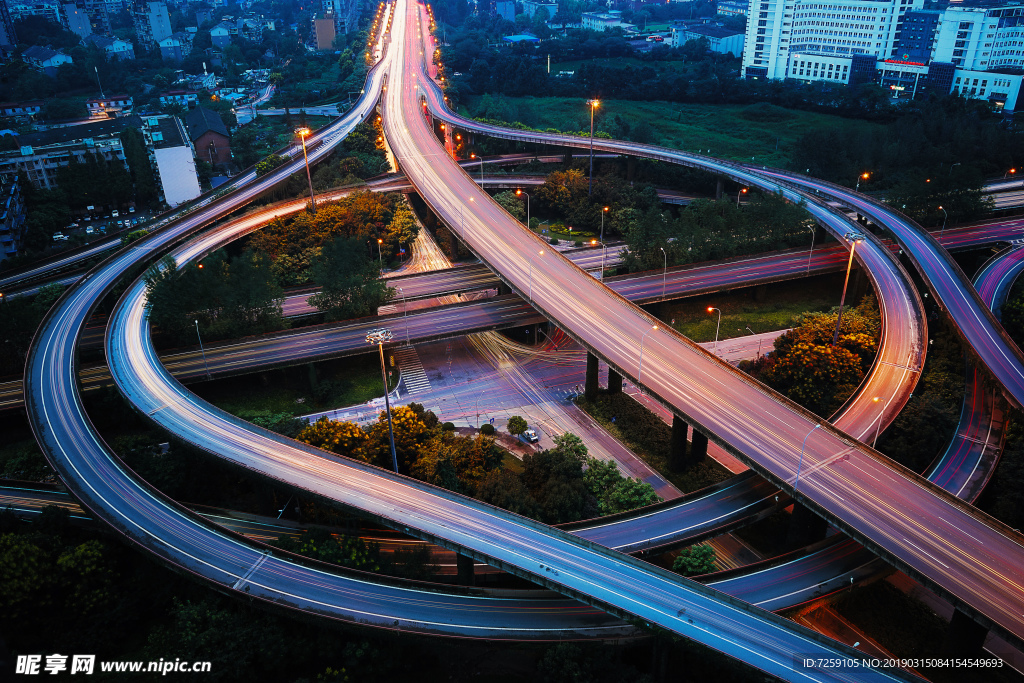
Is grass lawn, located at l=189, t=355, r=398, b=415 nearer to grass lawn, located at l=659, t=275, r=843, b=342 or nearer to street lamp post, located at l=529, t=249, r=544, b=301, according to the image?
street lamp post, located at l=529, t=249, r=544, b=301

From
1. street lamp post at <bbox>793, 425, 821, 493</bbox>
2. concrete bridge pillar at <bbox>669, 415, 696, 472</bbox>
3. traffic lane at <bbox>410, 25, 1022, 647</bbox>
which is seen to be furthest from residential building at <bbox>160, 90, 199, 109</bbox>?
traffic lane at <bbox>410, 25, 1022, 647</bbox>

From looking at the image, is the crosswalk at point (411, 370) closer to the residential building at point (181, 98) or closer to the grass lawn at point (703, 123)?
the grass lawn at point (703, 123)

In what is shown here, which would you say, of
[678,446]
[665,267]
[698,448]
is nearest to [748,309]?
[665,267]

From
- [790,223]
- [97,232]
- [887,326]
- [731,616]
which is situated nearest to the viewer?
[731,616]

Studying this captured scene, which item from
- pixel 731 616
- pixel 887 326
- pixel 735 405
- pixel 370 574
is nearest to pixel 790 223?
pixel 887 326

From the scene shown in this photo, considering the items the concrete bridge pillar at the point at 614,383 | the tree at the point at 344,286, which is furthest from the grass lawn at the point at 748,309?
the tree at the point at 344,286

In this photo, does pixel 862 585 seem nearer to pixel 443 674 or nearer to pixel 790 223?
pixel 443 674

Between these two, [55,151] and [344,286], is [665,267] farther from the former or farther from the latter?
[55,151]
